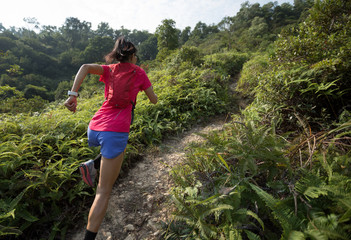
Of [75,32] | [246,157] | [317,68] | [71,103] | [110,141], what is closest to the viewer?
[246,157]

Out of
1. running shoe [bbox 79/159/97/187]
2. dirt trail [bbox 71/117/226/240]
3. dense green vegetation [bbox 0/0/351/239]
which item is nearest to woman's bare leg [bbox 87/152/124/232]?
running shoe [bbox 79/159/97/187]

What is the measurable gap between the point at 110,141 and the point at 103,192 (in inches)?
22.8

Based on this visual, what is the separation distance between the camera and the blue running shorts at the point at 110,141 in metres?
1.99

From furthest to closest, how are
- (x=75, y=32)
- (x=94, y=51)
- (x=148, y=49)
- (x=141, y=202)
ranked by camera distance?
(x=75, y=32) < (x=148, y=49) < (x=94, y=51) < (x=141, y=202)

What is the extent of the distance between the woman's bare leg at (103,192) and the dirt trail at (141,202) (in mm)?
571

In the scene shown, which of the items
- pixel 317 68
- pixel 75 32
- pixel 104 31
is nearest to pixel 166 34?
pixel 317 68

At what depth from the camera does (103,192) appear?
1.93m

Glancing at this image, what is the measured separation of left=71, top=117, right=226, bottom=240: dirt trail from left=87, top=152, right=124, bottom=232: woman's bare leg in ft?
1.87

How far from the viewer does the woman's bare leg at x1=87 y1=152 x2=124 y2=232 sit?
1.83 metres

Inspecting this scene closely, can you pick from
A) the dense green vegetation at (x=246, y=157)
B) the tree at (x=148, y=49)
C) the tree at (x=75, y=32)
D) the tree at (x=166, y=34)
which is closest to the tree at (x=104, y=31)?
the tree at (x=75, y=32)

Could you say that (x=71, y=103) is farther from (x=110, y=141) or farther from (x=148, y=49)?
(x=148, y=49)

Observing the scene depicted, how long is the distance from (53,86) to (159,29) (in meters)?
28.5

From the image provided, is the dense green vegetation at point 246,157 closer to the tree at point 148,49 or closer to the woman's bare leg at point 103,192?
the woman's bare leg at point 103,192

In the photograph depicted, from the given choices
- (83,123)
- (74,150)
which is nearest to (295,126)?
(74,150)
